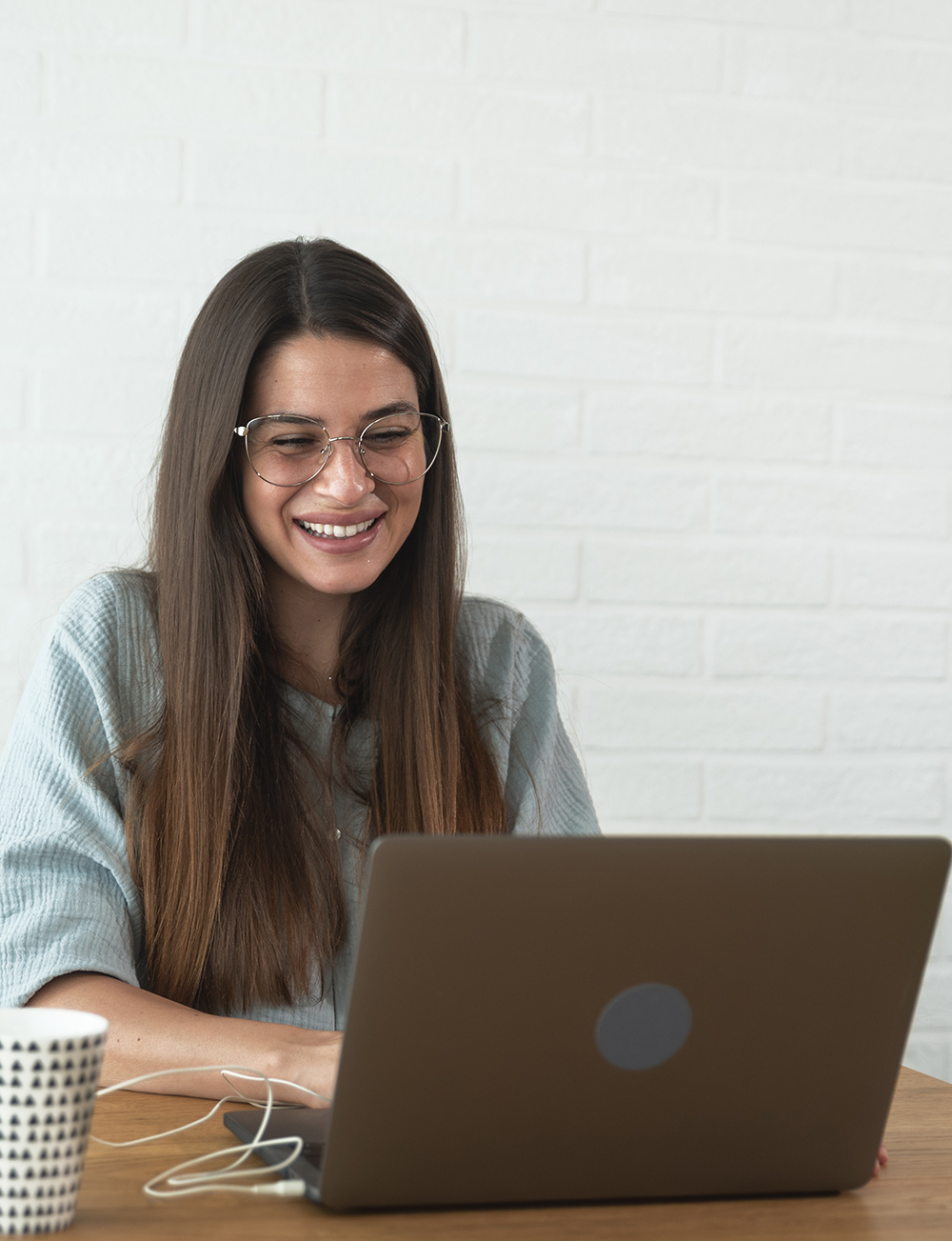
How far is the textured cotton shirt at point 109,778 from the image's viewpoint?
115cm

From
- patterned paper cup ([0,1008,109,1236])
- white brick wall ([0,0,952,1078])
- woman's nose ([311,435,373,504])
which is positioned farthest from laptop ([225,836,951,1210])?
white brick wall ([0,0,952,1078])

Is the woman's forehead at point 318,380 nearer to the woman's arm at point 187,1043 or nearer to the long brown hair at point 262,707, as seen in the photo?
the long brown hair at point 262,707

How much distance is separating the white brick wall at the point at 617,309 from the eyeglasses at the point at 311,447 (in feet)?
1.22

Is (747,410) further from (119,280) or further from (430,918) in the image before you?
(430,918)

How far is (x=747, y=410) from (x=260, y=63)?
2.77 ft

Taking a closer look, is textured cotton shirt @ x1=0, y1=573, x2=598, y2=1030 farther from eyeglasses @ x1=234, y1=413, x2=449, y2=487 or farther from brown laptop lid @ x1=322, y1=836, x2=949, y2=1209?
brown laptop lid @ x1=322, y1=836, x2=949, y2=1209

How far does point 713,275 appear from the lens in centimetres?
186

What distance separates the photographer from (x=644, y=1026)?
68 cm

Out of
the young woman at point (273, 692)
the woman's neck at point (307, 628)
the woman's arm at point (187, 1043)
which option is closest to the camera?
the woman's arm at point (187, 1043)

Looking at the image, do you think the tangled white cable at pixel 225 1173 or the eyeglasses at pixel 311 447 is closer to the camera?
the tangled white cable at pixel 225 1173

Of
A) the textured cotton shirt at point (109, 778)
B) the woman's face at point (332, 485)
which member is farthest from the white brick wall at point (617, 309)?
the woman's face at point (332, 485)

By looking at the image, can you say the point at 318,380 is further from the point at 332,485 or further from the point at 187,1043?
the point at 187,1043

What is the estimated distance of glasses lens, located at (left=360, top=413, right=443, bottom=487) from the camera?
1400 mm

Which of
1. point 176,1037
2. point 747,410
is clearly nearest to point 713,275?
point 747,410
